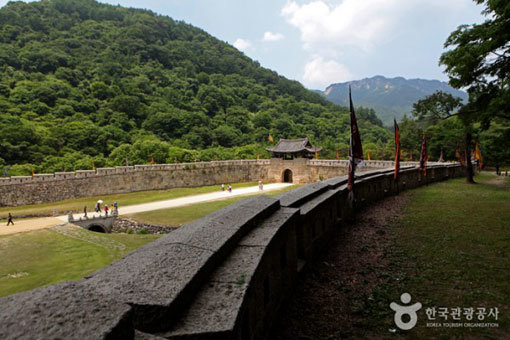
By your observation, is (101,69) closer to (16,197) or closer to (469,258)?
(16,197)

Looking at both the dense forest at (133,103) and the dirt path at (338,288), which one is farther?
the dense forest at (133,103)

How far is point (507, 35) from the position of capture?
266 inches

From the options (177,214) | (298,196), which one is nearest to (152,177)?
(177,214)

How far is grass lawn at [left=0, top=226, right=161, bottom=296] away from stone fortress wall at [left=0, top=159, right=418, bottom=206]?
11985mm

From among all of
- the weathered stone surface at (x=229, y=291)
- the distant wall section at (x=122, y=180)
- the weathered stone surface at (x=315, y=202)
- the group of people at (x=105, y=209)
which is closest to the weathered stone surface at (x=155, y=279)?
the weathered stone surface at (x=229, y=291)

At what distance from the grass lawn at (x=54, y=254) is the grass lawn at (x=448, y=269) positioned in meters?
10.3

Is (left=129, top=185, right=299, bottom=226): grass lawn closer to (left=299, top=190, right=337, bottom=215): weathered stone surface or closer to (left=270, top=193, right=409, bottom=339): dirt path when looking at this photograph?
(left=299, top=190, right=337, bottom=215): weathered stone surface

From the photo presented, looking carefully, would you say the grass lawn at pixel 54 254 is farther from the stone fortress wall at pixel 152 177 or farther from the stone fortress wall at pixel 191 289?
the stone fortress wall at pixel 152 177

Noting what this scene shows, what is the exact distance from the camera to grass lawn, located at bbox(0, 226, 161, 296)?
10531 millimetres

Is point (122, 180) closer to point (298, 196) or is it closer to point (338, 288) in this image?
point (298, 196)

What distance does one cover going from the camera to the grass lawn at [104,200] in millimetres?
24797

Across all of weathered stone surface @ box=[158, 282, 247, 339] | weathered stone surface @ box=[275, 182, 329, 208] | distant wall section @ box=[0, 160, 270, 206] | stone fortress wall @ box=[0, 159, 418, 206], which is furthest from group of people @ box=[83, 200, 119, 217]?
weathered stone surface @ box=[158, 282, 247, 339]

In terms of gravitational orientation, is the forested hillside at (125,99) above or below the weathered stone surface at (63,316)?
above

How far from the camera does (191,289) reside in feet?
7.09
